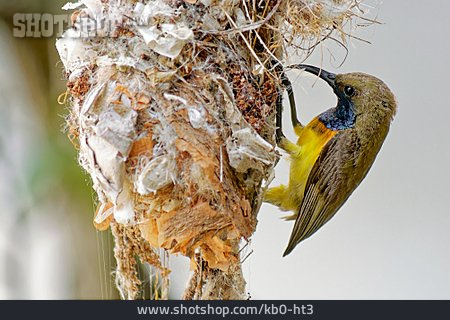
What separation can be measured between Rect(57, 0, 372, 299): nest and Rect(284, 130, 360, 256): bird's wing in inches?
7.3

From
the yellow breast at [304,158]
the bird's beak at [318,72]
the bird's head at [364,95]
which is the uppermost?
the bird's beak at [318,72]

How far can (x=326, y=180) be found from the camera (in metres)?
1.02

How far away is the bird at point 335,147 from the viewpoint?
1.01 meters

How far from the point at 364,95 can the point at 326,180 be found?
157mm

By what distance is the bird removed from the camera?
1.01 metres

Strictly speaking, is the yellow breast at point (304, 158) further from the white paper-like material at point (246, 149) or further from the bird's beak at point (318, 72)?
the white paper-like material at point (246, 149)

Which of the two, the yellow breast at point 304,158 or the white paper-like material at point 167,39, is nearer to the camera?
the white paper-like material at point 167,39

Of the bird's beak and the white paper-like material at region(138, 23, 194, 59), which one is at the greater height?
the bird's beak

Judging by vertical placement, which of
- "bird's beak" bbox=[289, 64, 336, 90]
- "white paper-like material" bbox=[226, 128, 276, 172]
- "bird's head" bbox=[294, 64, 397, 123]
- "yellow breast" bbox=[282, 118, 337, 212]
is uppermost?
"bird's beak" bbox=[289, 64, 336, 90]

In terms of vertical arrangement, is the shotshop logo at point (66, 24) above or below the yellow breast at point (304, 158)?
above

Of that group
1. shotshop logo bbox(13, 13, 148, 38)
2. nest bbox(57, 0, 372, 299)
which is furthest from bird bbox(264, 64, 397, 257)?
shotshop logo bbox(13, 13, 148, 38)

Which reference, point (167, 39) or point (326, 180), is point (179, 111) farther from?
point (326, 180)

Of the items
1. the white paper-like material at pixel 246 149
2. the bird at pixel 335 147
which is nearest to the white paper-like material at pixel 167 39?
the white paper-like material at pixel 246 149

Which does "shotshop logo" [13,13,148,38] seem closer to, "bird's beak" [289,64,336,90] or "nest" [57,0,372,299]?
"nest" [57,0,372,299]
